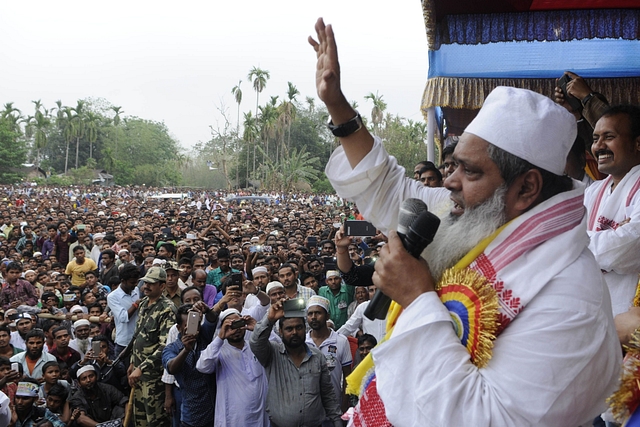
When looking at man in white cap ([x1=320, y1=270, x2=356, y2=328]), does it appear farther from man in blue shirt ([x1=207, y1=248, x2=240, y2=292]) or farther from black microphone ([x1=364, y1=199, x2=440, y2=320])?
black microphone ([x1=364, y1=199, x2=440, y2=320])

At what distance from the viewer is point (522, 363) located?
1.23 metres

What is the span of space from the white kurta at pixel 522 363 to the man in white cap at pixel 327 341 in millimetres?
4176

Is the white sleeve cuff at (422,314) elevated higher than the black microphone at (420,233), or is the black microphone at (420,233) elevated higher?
the black microphone at (420,233)

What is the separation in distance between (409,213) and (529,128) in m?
0.33

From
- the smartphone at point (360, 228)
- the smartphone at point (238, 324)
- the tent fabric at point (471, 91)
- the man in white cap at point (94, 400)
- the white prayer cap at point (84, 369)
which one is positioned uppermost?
the tent fabric at point (471, 91)

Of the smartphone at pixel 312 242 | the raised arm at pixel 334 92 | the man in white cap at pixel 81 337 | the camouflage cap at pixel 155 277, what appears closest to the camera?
the raised arm at pixel 334 92

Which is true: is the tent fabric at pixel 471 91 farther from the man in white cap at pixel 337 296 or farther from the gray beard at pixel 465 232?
the gray beard at pixel 465 232

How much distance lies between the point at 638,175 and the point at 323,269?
6923 mm

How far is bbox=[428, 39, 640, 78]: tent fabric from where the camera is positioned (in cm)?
487

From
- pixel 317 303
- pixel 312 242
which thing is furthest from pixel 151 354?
pixel 312 242

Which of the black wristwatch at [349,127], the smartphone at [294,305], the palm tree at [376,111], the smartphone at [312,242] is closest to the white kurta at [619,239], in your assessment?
the black wristwatch at [349,127]

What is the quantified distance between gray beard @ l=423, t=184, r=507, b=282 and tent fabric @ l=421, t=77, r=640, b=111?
352cm

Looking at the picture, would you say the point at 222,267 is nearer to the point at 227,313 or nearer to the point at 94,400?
the point at 94,400

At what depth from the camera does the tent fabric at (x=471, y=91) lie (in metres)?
4.92
